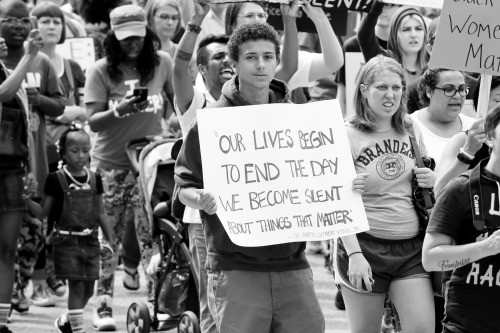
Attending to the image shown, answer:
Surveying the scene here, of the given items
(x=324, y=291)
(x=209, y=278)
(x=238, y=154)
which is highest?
(x=238, y=154)

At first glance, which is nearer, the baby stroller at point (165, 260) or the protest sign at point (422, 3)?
the baby stroller at point (165, 260)

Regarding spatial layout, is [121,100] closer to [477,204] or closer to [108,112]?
[108,112]

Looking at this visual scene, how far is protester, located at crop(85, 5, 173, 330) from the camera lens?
977 centimetres

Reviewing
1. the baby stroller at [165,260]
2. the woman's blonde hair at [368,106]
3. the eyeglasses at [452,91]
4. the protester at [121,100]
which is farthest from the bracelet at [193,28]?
the protester at [121,100]

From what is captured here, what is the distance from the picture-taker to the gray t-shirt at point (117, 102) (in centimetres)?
980

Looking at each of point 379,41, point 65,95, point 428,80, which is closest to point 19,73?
point 65,95

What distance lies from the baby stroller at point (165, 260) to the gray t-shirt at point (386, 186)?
1.78 meters

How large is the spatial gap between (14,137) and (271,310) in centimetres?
363

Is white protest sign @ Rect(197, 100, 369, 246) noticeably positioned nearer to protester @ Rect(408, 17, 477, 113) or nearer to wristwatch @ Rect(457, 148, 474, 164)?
wristwatch @ Rect(457, 148, 474, 164)

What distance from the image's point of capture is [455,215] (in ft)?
18.1

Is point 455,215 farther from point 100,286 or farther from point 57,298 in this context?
point 57,298

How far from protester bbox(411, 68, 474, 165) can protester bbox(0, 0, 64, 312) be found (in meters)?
3.30

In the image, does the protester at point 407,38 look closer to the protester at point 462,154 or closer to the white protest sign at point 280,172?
the protester at point 462,154

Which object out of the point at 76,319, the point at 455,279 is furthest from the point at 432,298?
the point at 76,319
